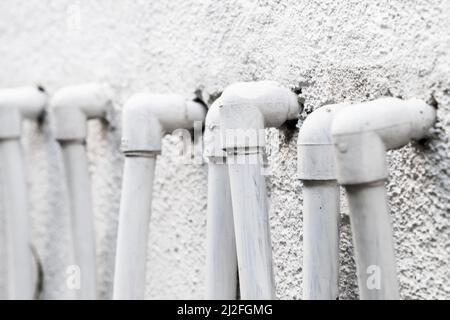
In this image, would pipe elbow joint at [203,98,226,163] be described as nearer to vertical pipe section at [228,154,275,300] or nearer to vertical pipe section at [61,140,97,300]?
vertical pipe section at [228,154,275,300]

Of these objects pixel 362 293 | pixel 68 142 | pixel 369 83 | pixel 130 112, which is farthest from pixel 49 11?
pixel 362 293

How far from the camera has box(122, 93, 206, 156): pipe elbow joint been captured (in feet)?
3.06

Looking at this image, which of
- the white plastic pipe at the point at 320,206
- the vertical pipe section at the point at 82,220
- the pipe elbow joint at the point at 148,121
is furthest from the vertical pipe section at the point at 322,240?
the vertical pipe section at the point at 82,220

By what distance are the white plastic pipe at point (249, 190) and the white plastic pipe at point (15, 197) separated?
0.54 metres

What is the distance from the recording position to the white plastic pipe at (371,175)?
638 mm

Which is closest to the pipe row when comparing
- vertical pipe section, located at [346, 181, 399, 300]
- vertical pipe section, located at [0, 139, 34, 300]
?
vertical pipe section, located at [346, 181, 399, 300]

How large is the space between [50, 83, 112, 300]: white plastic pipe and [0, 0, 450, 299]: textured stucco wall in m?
0.03

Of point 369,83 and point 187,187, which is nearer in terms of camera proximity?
point 369,83

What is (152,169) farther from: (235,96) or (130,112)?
(235,96)

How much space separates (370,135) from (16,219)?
72 cm

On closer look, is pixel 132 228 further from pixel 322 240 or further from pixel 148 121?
pixel 322 240

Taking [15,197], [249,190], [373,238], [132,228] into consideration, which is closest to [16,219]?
[15,197]

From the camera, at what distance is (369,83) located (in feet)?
2.50
